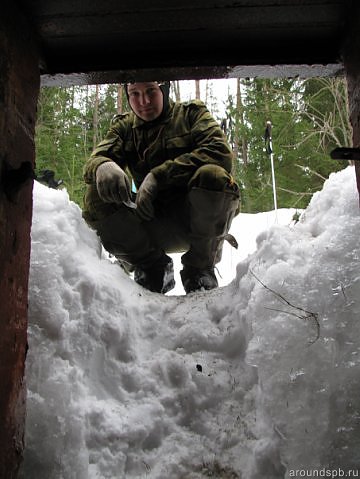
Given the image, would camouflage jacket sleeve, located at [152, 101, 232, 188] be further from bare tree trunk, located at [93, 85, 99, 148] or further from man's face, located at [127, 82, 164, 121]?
bare tree trunk, located at [93, 85, 99, 148]

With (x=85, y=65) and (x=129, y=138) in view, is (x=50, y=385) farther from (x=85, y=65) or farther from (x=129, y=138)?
(x=129, y=138)

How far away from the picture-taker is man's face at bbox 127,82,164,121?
3105 mm

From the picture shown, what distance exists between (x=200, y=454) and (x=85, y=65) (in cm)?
157

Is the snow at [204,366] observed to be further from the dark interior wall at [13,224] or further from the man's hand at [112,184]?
the man's hand at [112,184]

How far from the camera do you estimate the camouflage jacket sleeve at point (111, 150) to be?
311 cm

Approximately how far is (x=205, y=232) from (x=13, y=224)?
1979 millimetres

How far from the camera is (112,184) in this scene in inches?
113

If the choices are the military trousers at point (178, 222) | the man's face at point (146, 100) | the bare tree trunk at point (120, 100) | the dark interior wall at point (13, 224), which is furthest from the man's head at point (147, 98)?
the bare tree trunk at point (120, 100)

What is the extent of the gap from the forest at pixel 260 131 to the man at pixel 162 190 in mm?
1789

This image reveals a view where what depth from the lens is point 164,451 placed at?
155 centimetres

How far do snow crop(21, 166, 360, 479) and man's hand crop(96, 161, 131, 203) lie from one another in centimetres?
73

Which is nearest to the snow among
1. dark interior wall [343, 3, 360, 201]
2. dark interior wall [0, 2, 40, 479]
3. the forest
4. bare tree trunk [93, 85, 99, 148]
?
dark interior wall [0, 2, 40, 479]

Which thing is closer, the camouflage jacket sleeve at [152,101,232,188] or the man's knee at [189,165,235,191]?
the man's knee at [189,165,235,191]

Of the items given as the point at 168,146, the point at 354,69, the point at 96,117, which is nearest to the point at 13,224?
the point at 354,69
